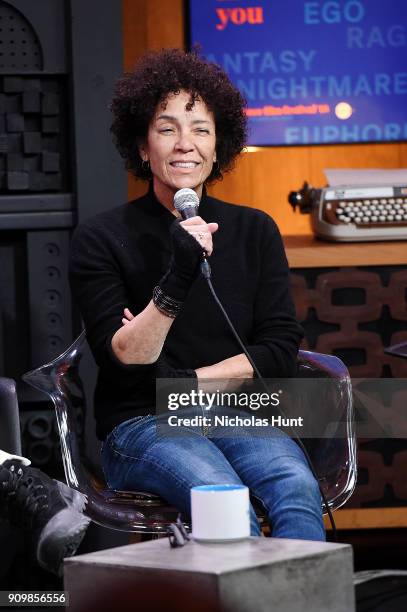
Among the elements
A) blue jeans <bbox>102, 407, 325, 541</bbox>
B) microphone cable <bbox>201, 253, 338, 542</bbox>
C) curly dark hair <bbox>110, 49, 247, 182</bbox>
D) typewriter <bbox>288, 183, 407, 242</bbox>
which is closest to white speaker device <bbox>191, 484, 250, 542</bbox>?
blue jeans <bbox>102, 407, 325, 541</bbox>

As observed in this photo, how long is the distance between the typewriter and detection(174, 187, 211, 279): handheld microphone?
1155 mm

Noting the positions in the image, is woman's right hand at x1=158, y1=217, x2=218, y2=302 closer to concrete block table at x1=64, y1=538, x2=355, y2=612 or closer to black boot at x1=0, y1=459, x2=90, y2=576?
black boot at x1=0, y1=459, x2=90, y2=576

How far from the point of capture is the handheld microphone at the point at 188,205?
6.89 ft

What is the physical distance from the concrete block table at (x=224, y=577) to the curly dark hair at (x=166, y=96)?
3.77 ft

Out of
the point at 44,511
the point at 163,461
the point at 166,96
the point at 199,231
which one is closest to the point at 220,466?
the point at 163,461

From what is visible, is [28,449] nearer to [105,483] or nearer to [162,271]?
[105,483]

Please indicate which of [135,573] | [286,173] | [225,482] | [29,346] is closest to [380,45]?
[286,173]

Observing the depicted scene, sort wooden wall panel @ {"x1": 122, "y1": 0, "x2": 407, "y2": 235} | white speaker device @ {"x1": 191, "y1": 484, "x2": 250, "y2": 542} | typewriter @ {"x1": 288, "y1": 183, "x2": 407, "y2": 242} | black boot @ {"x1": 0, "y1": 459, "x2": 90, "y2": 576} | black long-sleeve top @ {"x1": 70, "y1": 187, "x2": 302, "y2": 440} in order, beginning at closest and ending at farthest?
white speaker device @ {"x1": 191, "y1": 484, "x2": 250, "y2": 542}
black boot @ {"x1": 0, "y1": 459, "x2": 90, "y2": 576}
black long-sleeve top @ {"x1": 70, "y1": 187, "x2": 302, "y2": 440}
typewriter @ {"x1": 288, "y1": 183, "x2": 407, "y2": 242}
wooden wall panel @ {"x1": 122, "y1": 0, "x2": 407, "y2": 235}

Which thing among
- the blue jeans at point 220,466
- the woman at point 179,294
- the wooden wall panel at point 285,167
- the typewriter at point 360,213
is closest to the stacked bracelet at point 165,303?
the woman at point 179,294

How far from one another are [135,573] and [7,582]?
1.63m

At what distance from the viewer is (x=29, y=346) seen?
3166 mm

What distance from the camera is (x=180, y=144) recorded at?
2.34 meters

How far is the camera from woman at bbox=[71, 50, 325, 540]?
2096mm

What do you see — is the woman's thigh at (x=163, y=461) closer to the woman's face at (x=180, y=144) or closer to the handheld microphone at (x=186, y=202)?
the handheld microphone at (x=186, y=202)
